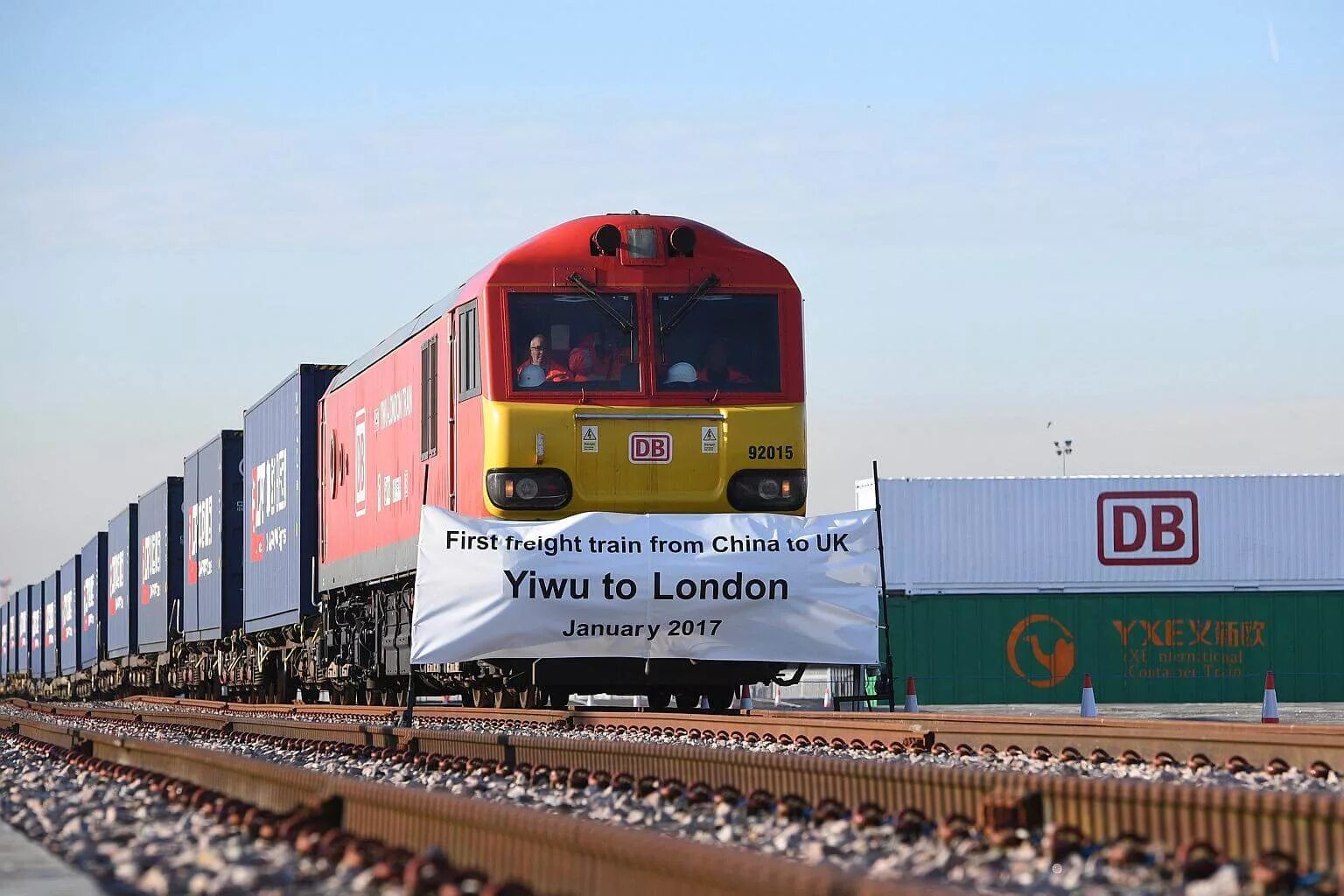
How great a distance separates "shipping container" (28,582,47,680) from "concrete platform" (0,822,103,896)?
4808 cm

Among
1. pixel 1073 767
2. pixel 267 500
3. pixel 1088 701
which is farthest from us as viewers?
pixel 267 500

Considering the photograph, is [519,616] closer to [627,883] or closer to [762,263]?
[762,263]

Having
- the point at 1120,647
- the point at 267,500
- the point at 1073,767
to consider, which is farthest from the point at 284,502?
the point at 1120,647

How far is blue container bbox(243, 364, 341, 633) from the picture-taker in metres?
20.0

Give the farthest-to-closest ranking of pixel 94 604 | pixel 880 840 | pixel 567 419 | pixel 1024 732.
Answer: pixel 94 604, pixel 567 419, pixel 1024 732, pixel 880 840

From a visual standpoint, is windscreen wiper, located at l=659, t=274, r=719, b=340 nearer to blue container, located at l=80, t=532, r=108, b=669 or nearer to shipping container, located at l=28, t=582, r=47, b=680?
blue container, located at l=80, t=532, r=108, b=669

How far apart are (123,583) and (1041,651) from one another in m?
17.8

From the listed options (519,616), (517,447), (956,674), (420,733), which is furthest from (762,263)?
(956,674)

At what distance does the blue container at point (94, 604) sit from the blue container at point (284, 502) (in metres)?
18.0

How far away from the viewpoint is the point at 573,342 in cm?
1273

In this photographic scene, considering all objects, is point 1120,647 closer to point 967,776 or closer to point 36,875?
point 967,776

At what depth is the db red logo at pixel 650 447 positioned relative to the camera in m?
12.4

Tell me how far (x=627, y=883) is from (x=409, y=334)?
1178 centimetres

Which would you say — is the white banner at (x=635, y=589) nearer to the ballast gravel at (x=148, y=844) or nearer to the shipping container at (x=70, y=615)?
the ballast gravel at (x=148, y=844)
